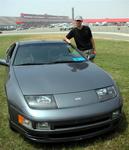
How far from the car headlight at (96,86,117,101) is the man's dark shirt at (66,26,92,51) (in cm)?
305

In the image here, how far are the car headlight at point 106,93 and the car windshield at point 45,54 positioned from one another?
1376 millimetres

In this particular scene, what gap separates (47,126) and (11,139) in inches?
32.7

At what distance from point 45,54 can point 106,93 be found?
6.07ft

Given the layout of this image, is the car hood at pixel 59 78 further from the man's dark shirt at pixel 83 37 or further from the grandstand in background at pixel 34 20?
the grandstand in background at pixel 34 20

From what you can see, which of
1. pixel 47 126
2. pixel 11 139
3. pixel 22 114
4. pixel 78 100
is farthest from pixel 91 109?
pixel 11 139

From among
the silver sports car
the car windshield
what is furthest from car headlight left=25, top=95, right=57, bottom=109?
the car windshield

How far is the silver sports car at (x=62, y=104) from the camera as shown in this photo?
3.65m

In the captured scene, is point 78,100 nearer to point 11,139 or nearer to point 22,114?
point 22,114

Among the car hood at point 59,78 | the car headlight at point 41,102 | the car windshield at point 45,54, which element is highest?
the car windshield at point 45,54

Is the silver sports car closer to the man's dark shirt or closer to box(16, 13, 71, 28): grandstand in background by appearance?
the man's dark shirt

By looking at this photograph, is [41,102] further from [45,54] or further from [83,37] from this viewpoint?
[83,37]

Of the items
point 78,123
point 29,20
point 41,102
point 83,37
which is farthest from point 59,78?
point 29,20

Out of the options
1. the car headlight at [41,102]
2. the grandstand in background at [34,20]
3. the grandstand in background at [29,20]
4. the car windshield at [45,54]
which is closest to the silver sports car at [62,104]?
the car headlight at [41,102]

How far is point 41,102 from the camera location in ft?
12.4
